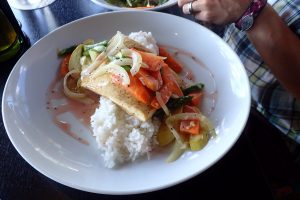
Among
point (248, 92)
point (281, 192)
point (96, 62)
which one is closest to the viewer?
point (248, 92)

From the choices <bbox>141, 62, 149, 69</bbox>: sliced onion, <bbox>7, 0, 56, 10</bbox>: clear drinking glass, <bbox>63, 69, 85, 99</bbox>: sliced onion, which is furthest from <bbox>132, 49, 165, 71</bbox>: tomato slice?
<bbox>7, 0, 56, 10</bbox>: clear drinking glass

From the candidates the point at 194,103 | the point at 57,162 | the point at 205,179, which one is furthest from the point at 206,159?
the point at 57,162

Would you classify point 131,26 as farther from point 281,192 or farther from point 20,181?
point 281,192

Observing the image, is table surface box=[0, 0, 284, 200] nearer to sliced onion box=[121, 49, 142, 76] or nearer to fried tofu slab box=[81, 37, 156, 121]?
fried tofu slab box=[81, 37, 156, 121]

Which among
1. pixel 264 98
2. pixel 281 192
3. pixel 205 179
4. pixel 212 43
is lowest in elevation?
pixel 281 192

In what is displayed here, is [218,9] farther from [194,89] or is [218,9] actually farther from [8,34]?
[8,34]

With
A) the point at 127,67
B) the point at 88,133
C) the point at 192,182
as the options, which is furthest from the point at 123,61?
the point at 192,182
